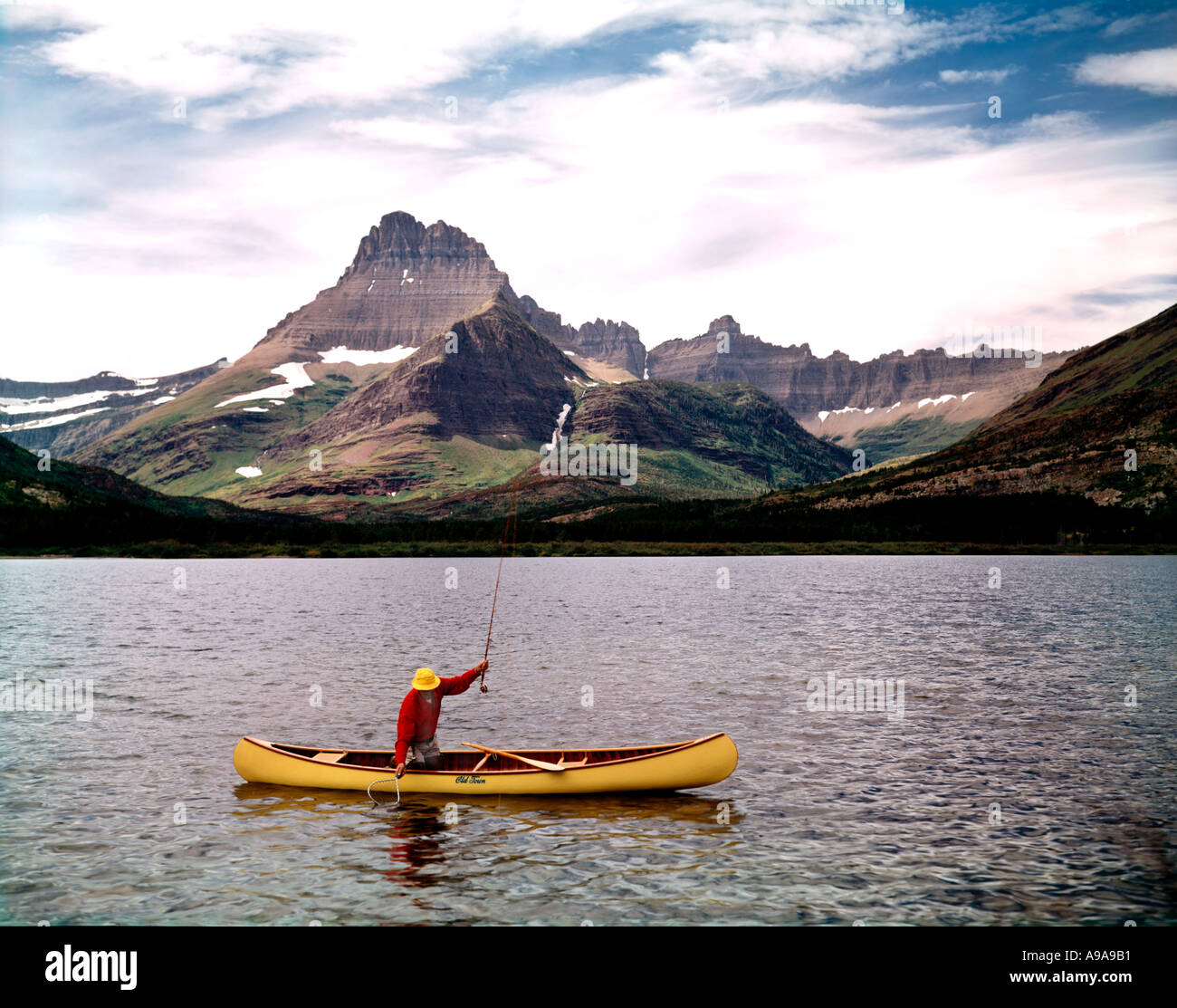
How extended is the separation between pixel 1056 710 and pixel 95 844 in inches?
1678

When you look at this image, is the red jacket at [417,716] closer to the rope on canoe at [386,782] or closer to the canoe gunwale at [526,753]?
the rope on canoe at [386,782]

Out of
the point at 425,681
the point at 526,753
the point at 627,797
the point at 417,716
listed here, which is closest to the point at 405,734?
the point at 417,716

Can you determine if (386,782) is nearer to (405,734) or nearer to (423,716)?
(405,734)

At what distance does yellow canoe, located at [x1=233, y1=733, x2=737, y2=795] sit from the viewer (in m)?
30.2

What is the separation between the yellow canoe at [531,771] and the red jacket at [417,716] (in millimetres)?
1123

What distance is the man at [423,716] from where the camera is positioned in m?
30.0

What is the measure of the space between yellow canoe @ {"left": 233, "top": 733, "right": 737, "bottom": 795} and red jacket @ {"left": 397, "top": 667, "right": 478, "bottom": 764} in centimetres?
112

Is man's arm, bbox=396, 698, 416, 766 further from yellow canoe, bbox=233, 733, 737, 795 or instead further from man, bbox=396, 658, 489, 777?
yellow canoe, bbox=233, 733, 737, 795

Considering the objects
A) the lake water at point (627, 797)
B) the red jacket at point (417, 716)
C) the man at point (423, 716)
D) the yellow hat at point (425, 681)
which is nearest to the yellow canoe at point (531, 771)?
the man at point (423, 716)

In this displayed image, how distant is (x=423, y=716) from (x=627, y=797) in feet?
24.4

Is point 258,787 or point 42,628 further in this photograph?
point 42,628

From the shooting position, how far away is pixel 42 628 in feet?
301
